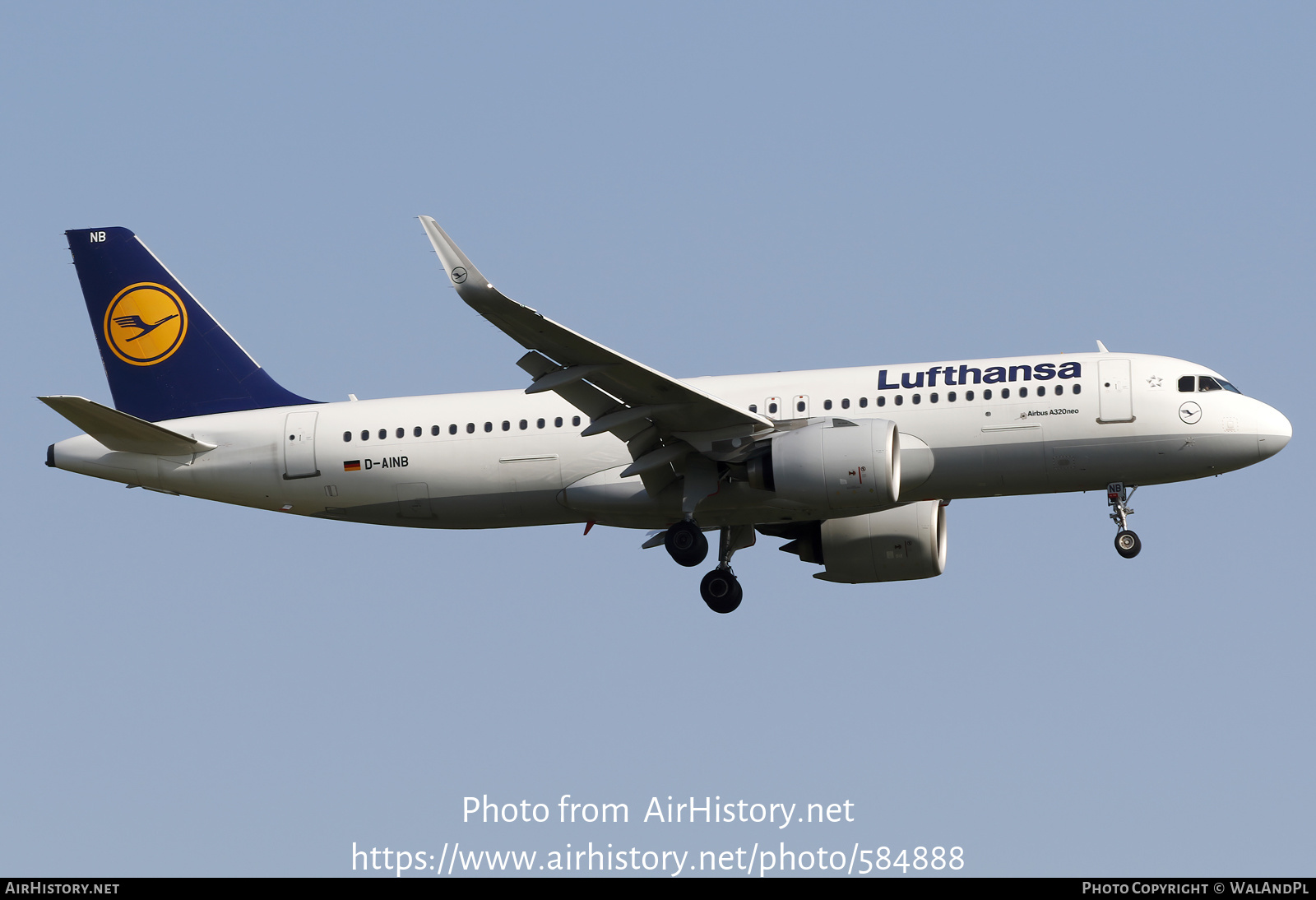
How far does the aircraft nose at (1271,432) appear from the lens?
1287 inches

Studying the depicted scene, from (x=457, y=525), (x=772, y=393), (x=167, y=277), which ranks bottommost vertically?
(x=457, y=525)

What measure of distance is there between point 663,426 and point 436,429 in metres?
5.34

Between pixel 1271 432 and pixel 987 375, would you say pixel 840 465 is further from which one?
pixel 1271 432

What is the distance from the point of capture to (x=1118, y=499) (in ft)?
109

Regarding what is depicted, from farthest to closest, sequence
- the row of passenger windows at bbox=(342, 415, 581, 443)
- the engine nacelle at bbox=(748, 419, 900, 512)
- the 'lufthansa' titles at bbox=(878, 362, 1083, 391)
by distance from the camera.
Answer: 1. the row of passenger windows at bbox=(342, 415, 581, 443)
2. the 'lufthansa' titles at bbox=(878, 362, 1083, 391)
3. the engine nacelle at bbox=(748, 419, 900, 512)

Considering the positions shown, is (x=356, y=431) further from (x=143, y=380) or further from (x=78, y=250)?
(x=78, y=250)

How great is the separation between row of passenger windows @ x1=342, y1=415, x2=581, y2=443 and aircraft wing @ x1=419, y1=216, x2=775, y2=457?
2.08 metres

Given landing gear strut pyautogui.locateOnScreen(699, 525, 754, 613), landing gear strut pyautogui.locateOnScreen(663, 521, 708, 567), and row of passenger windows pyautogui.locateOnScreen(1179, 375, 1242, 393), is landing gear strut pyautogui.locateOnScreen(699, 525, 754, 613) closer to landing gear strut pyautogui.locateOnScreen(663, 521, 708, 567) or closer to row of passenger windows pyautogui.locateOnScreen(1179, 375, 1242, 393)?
landing gear strut pyautogui.locateOnScreen(663, 521, 708, 567)

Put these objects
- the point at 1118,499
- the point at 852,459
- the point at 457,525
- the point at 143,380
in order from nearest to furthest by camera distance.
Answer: the point at 852,459
the point at 1118,499
the point at 457,525
the point at 143,380

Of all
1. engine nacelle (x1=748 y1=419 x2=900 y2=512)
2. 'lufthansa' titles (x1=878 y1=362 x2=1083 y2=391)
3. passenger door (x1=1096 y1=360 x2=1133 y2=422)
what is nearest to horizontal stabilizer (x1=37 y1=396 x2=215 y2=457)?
engine nacelle (x1=748 y1=419 x2=900 y2=512)

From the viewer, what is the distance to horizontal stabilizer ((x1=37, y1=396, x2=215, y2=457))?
34094 millimetres
